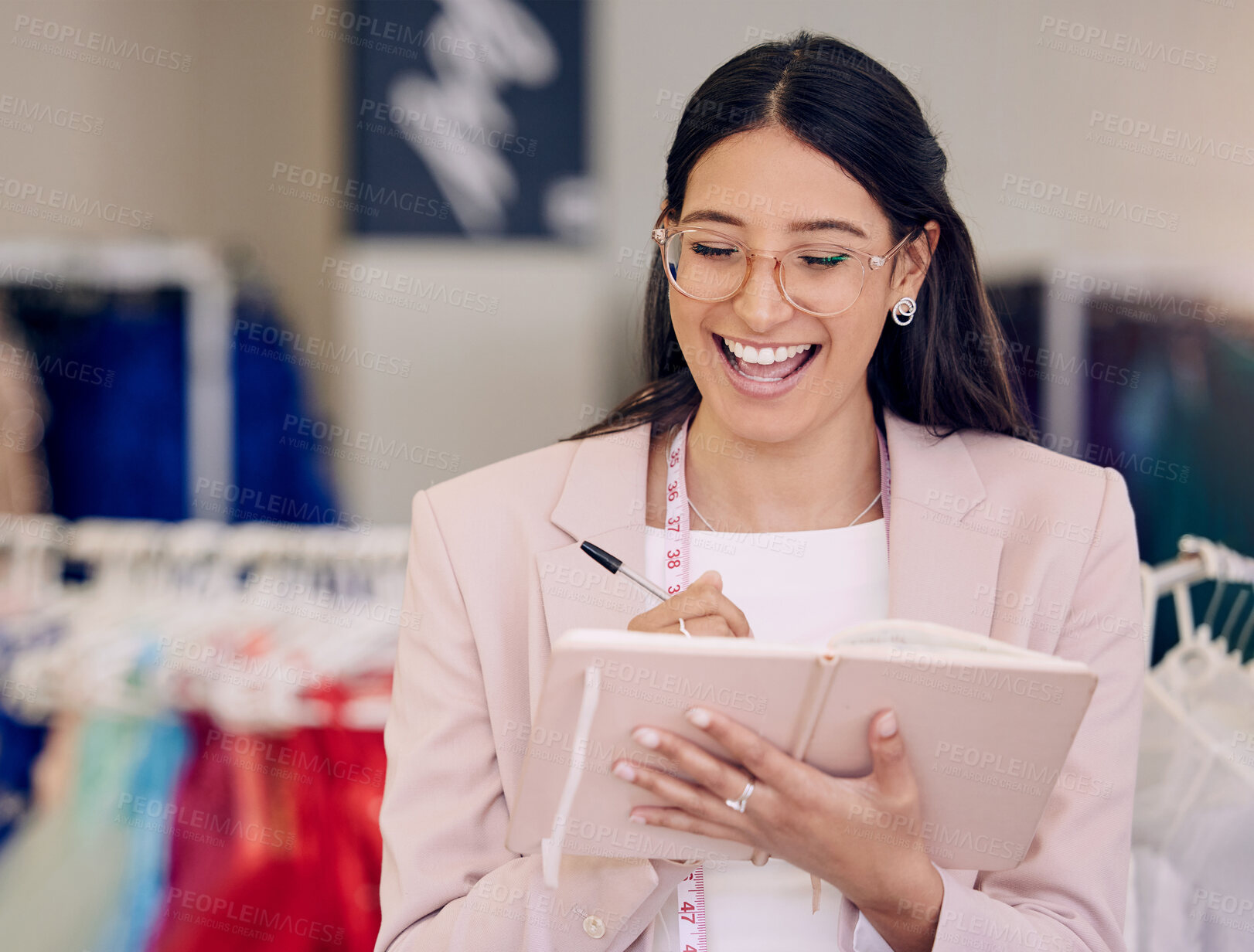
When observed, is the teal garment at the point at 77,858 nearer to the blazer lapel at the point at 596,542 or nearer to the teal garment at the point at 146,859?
the teal garment at the point at 146,859

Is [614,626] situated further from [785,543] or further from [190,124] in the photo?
[190,124]

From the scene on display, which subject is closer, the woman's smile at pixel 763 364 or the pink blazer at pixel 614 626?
the pink blazer at pixel 614 626

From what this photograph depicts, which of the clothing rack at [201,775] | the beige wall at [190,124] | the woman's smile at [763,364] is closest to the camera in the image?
the woman's smile at [763,364]

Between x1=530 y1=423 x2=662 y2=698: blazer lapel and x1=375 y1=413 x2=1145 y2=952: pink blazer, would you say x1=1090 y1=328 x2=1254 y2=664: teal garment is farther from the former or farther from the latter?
x1=530 y1=423 x2=662 y2=698: blazer lapel

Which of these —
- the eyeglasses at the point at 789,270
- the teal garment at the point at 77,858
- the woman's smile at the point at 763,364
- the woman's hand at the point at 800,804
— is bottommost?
the teal garment at the point at 77,858

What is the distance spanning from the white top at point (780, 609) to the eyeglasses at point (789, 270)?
0.34 m

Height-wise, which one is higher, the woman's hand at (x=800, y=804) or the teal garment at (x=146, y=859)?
the woman's hand at (x=800, y=804)

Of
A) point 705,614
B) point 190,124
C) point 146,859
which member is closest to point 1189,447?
point 705,614

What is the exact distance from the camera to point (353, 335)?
3.69 metres

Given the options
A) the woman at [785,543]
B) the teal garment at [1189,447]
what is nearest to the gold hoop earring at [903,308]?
the woman at [785,543]

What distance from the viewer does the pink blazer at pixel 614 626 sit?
1.30m

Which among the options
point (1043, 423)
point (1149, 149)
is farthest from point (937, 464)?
point (1149, 149)

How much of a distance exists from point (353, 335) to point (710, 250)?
2.51 metres

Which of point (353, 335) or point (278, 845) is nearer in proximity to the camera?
point (278, 845)
